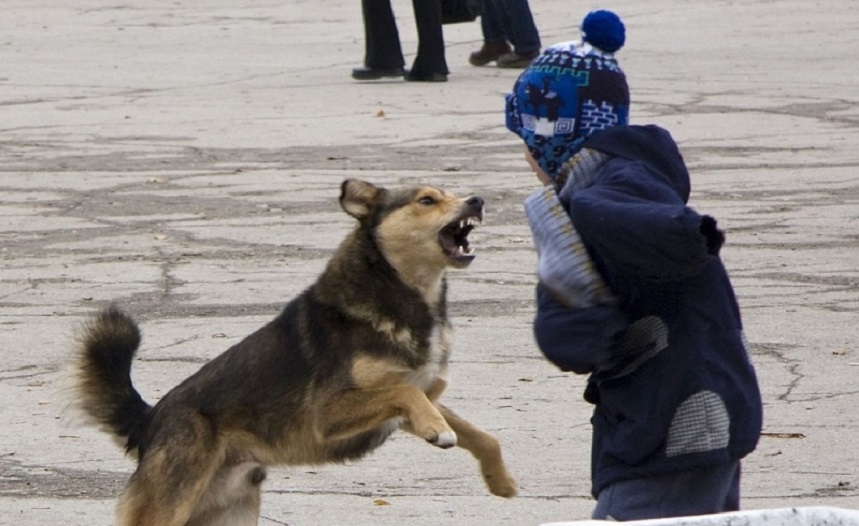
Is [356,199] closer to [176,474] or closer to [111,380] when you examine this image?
[111,380]

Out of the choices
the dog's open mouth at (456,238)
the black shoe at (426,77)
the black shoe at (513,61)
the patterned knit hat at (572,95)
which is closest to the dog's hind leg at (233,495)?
the dog's open mouth at (456,238)

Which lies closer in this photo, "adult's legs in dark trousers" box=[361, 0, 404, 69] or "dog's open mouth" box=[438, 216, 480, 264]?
"dog's open mouth" box=[438, 216, 480, 264]

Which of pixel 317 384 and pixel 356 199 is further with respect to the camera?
pixel 356 199

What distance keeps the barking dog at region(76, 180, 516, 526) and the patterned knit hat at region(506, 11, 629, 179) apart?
1138 mm

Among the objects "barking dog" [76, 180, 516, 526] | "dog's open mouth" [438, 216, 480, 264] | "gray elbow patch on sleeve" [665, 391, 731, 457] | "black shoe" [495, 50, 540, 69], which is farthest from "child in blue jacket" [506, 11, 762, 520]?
"black shoe" [495, 50, 540, 69]

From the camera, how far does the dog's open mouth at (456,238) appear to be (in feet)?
16.6

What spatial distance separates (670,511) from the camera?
3.64 m

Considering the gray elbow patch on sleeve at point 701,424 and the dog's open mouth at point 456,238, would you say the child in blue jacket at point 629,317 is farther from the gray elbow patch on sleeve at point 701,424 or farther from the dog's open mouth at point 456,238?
the dog's open mouth at point 456,238

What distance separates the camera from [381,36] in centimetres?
1541

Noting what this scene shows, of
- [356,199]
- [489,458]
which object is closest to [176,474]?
[489,458]

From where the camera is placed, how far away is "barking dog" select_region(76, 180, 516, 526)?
15.7 ft

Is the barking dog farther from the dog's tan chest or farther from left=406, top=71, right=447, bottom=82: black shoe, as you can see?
left=406, top=71, right=447, bottom=82: black shoe

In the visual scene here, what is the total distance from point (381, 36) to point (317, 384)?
1083 cm

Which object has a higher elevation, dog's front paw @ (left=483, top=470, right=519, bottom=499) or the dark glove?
the dark glove
